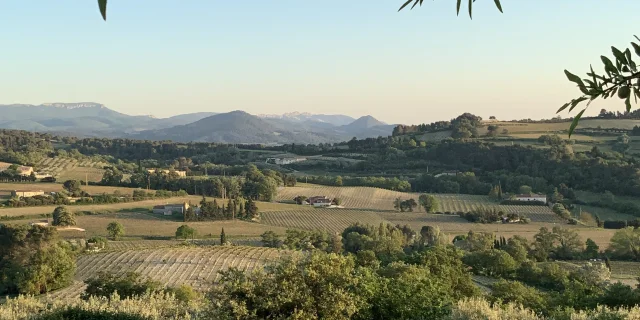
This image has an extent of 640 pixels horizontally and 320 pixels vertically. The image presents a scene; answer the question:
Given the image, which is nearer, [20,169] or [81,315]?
[81,315]

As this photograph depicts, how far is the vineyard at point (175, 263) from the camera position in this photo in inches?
1282

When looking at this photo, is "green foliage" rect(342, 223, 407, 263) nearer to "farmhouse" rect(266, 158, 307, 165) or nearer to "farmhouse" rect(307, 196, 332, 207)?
"farmhouse" rect(307, 196, 332, 207)

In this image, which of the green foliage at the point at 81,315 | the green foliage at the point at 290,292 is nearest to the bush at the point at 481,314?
the green foliage at the point at 290,292

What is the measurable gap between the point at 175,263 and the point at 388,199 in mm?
39424

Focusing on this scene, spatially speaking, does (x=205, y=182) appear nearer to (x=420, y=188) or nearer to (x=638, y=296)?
(x=420, y=188)

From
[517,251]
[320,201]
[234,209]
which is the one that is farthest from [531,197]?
[234,209]

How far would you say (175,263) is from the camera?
3603cm

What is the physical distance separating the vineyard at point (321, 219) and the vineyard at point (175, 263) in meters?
16.0

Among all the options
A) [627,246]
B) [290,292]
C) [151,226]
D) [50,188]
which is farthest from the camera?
[50,188]

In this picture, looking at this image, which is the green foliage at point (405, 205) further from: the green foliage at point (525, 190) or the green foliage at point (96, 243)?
the green foliage at point (96, 243)

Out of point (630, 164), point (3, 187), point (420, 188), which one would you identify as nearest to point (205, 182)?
point (3, 187)

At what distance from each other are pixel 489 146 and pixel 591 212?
3145 centimetres

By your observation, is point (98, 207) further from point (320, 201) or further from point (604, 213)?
point (604, 213)

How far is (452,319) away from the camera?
39.5 ft
